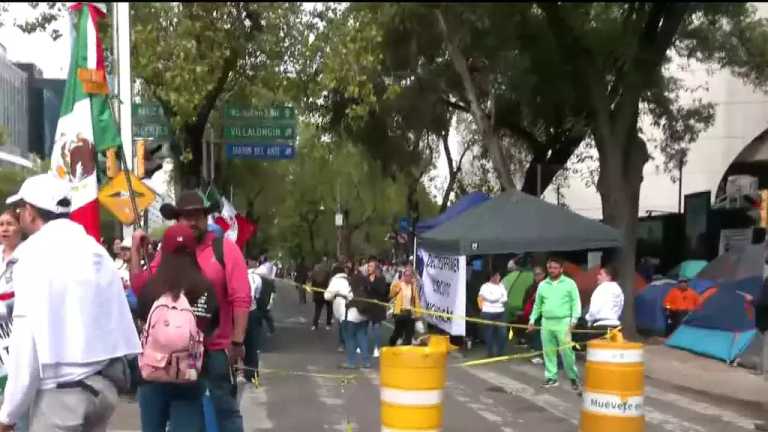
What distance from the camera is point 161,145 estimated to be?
1579 cm

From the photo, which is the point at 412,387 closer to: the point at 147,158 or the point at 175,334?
the point at 175,334

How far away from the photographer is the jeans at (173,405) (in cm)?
547

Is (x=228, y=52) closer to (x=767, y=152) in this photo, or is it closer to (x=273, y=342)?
(x=273, y=342)

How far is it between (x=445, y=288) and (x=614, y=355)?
668cm

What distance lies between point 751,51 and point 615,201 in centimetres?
638

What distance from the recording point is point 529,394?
11.3 meters

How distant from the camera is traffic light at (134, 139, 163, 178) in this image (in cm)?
1348

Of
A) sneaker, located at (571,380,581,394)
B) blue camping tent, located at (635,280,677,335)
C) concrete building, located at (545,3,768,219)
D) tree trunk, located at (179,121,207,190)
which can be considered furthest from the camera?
blue camping tent, located at (635,280,677,335)

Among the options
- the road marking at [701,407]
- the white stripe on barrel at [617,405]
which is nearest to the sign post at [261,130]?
the white stripe on barrel at [617,405]

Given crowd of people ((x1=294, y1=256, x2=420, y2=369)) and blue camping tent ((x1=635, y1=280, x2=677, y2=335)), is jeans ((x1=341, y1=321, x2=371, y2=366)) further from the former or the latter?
blue camping tent ((x1=635, y1=280, x2=677, y2=335))

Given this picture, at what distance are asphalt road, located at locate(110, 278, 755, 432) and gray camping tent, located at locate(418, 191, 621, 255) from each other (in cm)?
179

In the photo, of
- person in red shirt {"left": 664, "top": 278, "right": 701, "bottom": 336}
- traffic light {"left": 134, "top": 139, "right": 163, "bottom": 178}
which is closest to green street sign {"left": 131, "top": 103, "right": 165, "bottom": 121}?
traffic light {"left": 134, "top": 139, "right": 163, "bottom": 178}

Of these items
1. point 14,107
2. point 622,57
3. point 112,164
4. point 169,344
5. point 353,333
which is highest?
point 14,107

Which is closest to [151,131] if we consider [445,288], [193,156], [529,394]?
[193,156]
